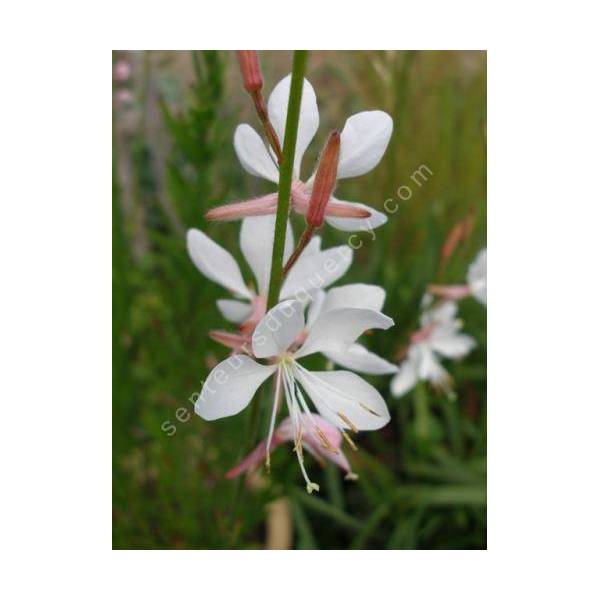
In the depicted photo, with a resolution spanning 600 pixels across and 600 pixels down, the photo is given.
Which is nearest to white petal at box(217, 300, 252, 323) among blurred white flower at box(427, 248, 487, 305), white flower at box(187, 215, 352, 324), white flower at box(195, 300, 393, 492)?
white flower at box(187, 215, 352, 324)

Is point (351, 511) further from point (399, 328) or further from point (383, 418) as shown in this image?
point (383, 418)

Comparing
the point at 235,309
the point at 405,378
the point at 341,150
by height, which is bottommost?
the point at 405,378

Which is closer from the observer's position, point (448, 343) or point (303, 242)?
point (303, 242)

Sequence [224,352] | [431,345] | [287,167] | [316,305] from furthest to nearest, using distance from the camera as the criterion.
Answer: [431,345] → [224,352] → [316,305] → [287,167]

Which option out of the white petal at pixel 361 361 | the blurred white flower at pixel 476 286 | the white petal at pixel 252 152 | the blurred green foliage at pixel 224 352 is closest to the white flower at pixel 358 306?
the white petal at pixel 361 361

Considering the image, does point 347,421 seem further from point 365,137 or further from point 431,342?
point 431,342

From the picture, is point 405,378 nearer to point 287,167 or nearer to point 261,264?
point 261,264

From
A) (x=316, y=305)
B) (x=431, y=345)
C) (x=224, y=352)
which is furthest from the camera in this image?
(x=431, y=345)

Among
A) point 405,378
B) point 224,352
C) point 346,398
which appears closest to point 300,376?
point 346,398

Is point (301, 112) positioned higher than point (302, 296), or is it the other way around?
point (301, 112)
